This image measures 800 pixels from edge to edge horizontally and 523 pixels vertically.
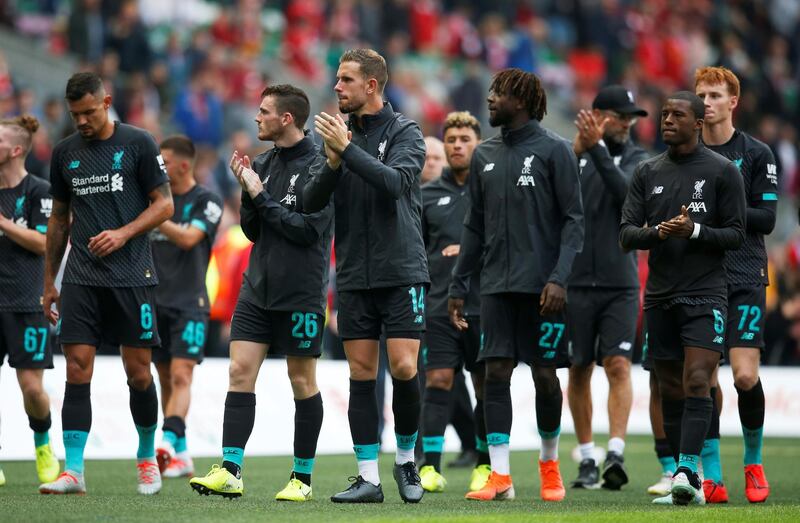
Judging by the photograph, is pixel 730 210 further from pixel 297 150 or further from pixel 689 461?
pixel 297 150

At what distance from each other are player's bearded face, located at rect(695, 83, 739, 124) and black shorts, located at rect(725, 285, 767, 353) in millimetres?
1189

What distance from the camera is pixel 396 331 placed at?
28.7ft

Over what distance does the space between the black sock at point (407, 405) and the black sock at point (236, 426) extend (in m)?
0.88

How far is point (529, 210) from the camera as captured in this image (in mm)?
9414

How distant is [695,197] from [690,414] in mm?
1374

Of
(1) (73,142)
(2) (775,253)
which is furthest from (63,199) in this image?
(2) (775,253)

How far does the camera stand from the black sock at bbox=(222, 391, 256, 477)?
8.69 meters

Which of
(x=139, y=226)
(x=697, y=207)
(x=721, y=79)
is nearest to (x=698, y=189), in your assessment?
(x=697, y=207)

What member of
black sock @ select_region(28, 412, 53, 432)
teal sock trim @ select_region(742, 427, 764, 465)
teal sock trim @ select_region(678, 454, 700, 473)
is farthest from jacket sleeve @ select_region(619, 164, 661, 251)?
black sock @ select_region(28, 412, 53, 432)

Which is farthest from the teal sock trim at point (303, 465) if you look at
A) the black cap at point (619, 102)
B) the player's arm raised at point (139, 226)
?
the black cap at point (619, 102)

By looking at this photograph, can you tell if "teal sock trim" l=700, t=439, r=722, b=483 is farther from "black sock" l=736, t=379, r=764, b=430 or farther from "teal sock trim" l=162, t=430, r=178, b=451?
"teal sock trim" l=162, t=430, r=178, b=451

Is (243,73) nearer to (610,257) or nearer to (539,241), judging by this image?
(610,257)

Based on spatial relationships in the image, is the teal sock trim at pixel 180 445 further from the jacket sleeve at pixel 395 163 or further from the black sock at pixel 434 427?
the jacket sleeve at pixel 395 163

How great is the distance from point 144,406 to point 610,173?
12.3ft
